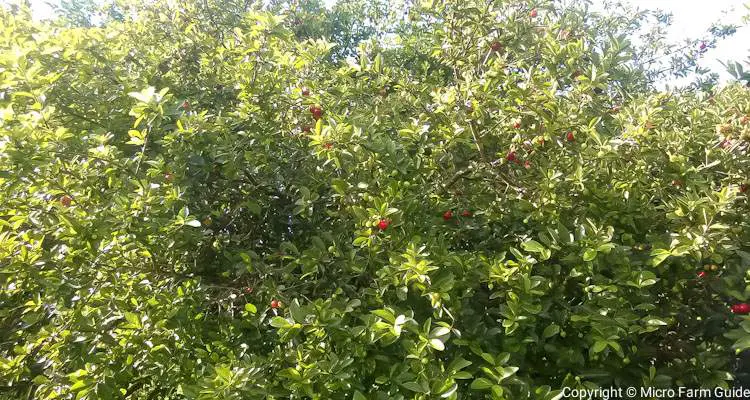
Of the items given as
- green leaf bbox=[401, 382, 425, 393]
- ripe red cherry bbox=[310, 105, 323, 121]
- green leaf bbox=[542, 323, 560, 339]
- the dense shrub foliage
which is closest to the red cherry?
the dense shrub foliage

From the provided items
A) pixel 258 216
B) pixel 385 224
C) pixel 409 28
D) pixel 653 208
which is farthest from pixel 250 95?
pixel 409 28

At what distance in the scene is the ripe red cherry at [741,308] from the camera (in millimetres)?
2330

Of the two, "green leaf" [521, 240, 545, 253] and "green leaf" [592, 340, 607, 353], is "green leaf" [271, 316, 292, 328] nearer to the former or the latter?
"green leaf" [521, 240, 545, 253]

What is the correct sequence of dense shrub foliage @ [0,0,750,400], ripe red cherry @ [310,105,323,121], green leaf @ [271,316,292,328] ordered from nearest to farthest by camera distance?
green leaf @ [271,316,292,328], dense shrub foliage @ [0,0,750,400], ripe red cherry @ [310,105,323,121]

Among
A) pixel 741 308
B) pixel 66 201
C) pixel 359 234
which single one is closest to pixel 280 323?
pixel 359 234

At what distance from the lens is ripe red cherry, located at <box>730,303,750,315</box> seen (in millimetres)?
2330

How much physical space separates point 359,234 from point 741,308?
1760mm

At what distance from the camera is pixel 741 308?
2.35 meters

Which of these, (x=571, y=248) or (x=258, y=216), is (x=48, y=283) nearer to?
(x=258, y=216)

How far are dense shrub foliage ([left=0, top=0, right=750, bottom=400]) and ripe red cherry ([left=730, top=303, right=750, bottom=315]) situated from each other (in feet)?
0.04

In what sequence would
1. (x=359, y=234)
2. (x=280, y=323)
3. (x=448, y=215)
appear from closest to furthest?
(x=280, y=323)
(x=359, y=234)
(x=448, y=215)

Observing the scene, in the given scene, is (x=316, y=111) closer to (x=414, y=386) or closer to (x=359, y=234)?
(x=359, y=234)

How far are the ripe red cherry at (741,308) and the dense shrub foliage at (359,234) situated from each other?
0.04ft

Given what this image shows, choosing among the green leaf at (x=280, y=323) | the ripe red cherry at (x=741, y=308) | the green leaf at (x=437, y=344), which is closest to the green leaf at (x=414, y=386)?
the green leaf at (x=437, y=344)
